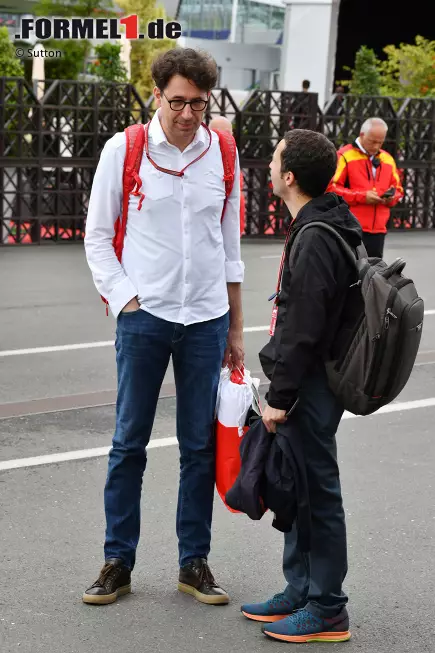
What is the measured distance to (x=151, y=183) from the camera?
4.38 metres

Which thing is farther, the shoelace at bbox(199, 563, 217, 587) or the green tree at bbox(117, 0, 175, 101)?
the green tree at bbox(117, 0, 175, 101)

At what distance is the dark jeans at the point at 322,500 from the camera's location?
414cm

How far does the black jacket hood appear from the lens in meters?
4.06

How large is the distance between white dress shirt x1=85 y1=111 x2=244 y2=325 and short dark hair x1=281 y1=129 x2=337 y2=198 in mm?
470

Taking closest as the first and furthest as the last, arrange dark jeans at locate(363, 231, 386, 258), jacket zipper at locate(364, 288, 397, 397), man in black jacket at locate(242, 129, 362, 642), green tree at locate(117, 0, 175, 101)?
jacket zipper at locate(364, 288, 397, 397)
man in black jacket at locate(242, 129, 362, 642)
dark jeans at locate(363, 231, 386, 258)
green tree at locate(117, 0, 175, 101)

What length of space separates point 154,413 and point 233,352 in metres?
0.42

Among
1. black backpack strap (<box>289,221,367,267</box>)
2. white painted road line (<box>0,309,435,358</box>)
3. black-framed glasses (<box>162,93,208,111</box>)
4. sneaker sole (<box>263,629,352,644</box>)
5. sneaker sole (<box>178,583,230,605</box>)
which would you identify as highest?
black-framed glasses (<box>162,93,208,111</box>)

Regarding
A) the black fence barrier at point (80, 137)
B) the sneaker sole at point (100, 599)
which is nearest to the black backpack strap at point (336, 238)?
the sneaker sole at point (100, 599)

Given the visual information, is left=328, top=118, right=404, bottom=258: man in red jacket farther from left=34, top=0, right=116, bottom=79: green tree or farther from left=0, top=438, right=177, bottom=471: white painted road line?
left=34, top=0, right=116, bottom=79: green tree

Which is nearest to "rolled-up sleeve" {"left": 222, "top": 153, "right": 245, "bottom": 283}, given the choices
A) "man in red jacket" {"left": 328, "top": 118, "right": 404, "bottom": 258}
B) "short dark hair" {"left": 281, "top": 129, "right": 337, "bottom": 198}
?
"short dark hair" {"left": 281, "top": 129, "right": 337, "bottom": 198}

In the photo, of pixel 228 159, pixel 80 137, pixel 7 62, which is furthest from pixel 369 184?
pixel 7 62

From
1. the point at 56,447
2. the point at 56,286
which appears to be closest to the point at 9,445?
the point at 56,447

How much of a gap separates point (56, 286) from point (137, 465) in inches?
368

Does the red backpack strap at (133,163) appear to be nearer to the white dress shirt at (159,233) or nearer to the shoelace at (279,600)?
the white dress shirt at (159,233)
